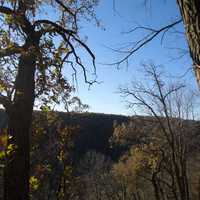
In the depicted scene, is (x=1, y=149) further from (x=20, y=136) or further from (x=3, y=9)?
(x=3, y=9)

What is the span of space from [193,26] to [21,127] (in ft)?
15.7

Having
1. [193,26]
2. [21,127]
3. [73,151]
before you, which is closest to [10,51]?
[21,127]

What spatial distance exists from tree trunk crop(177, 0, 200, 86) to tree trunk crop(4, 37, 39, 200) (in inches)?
169

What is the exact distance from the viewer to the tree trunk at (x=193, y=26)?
2.92 metres

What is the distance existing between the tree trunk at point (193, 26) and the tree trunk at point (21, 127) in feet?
14.1

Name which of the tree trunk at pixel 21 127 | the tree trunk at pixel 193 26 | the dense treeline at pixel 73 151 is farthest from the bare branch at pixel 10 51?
the tree trunk at pixel 193 26

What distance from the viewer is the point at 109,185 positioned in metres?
72.9

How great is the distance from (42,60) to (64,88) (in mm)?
1771

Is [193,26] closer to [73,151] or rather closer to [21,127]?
[21,127]

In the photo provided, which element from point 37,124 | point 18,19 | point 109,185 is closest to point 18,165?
point 18,19

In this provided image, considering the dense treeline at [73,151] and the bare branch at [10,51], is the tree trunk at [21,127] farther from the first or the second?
the dense treeline at [73,151]

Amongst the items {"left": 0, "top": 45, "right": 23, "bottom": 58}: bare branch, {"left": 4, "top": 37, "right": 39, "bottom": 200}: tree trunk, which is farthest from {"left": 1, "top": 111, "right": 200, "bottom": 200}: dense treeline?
{"left": 0, "top": 45, "right": 23, "bottom": 58}: bare branch

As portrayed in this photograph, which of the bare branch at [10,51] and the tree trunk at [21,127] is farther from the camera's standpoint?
the bare branch at [10,51]

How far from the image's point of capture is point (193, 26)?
296cm
